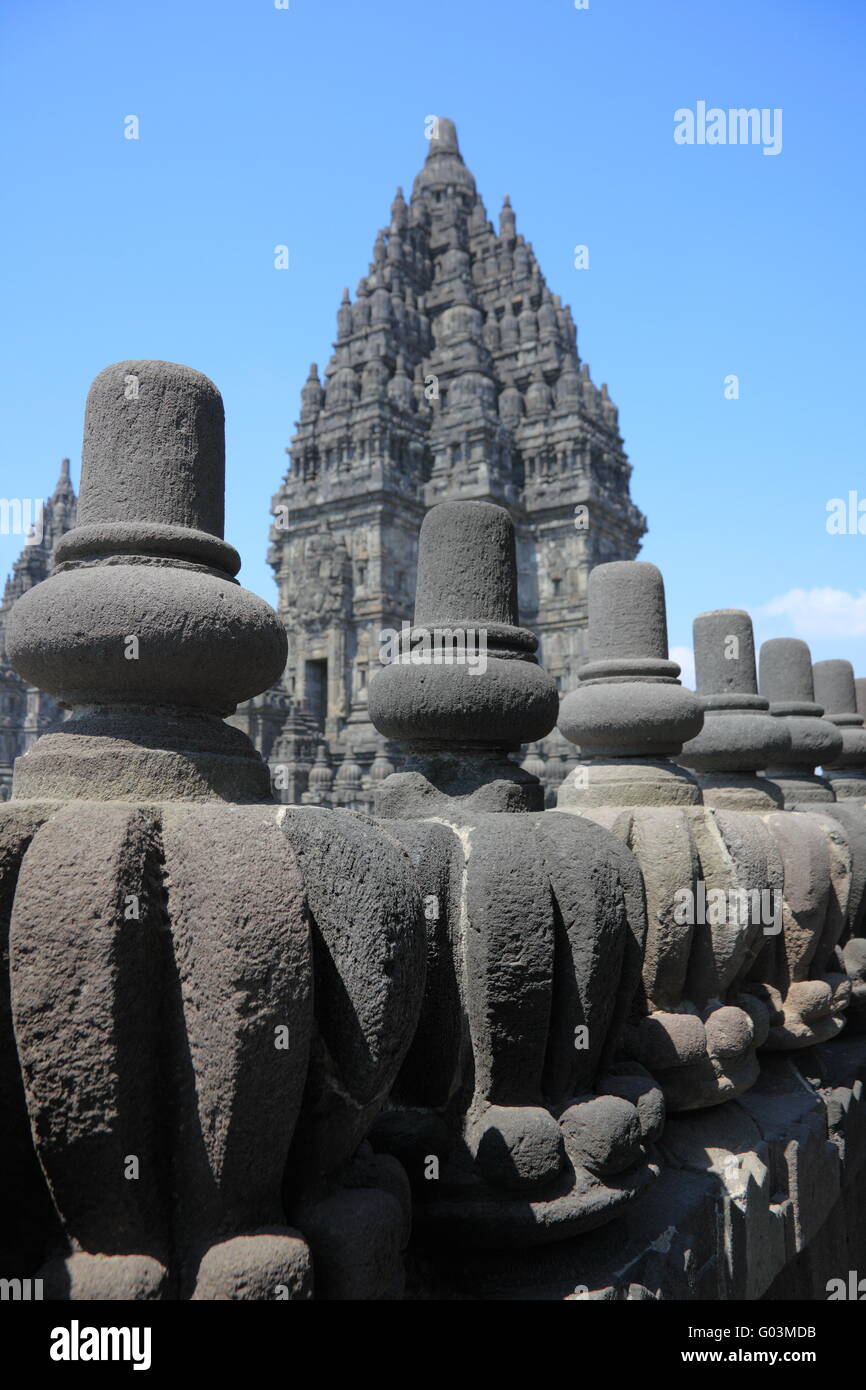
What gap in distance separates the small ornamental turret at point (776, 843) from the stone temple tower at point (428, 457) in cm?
2240

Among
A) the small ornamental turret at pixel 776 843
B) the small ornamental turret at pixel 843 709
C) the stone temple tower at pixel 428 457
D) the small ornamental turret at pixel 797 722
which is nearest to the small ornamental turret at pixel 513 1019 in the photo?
the small ornamental turret at pixel 776 843

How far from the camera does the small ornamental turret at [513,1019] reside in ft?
8.34

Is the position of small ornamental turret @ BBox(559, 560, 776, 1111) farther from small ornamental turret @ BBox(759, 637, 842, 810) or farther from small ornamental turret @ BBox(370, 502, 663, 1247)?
small ornamental turret @ BBox(759, 637, 842, 810)

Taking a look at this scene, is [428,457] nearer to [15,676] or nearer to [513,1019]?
[15,676]

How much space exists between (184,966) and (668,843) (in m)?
2.07

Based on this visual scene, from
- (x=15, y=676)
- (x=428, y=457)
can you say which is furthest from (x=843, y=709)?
(x=15, y=676)

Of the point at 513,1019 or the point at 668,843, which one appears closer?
the point at 513,1019

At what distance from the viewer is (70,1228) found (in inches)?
71.4

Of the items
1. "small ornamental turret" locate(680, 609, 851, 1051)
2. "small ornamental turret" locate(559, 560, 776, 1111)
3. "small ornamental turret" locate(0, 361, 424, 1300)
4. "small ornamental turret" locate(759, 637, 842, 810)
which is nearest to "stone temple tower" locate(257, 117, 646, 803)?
"small ornamental turret" locate(759, 637, 842, 810)

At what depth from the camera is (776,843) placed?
14.0 ft

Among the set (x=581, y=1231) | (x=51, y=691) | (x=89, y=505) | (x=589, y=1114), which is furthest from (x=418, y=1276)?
(x=89, y=505)

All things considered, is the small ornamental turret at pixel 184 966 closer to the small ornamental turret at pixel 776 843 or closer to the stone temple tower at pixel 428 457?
the small ornamental turret at pixel 776 843

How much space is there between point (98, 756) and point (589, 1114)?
1.63 metres

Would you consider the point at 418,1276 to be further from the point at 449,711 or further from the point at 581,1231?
the point at 449,711
